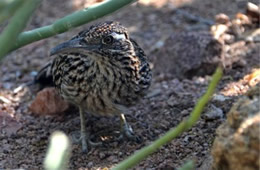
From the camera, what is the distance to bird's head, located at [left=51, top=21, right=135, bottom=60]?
437 cm

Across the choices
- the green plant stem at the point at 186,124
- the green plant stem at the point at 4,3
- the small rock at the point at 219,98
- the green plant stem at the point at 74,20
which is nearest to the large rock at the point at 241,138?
the green plant stem at the point at 186,124

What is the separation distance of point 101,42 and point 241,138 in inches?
71.4

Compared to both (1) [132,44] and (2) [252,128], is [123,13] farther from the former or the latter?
(2) [252,128]

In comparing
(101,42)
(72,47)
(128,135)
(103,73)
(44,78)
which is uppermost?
(72,47)

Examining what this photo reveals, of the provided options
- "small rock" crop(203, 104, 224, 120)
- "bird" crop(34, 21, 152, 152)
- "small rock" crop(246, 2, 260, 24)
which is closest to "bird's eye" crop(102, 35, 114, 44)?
"bird" crop(34, 21, 152, 152)

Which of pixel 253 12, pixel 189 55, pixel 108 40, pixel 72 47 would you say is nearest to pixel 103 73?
pixel 108 40

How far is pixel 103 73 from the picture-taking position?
4.67 m

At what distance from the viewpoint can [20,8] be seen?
8.91 ft

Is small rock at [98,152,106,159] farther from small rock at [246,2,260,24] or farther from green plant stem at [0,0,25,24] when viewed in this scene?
small rock at [246,2,260,24]

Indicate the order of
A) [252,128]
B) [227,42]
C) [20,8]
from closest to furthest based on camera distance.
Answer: [20,8] → [252,128] → [227,42]

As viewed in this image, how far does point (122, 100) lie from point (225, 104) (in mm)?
1036

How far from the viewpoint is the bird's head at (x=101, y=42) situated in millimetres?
4368

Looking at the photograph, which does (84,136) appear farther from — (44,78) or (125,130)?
(44,78)

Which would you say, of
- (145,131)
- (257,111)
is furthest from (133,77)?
(257,111)
